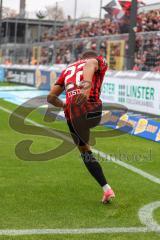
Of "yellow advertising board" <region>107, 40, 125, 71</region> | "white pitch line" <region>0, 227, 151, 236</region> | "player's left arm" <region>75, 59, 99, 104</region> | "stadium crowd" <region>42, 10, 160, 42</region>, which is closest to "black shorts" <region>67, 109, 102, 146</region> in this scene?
"player's left arm" <region>75, 59, 99, 104</region>

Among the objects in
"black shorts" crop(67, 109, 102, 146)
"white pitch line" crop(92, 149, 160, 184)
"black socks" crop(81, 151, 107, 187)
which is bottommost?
"white pitch line" crop(92, 149, 160, 184)

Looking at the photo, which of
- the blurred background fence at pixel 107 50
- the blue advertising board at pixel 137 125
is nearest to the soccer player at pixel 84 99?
the blue advertising board at pixel 137 125

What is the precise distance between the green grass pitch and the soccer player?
1.44 feet

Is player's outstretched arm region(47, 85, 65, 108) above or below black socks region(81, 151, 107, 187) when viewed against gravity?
above

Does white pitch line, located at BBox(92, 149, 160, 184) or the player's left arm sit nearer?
the player's left arm

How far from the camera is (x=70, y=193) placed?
7.28 m

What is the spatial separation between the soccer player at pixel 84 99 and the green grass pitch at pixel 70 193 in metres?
0.44

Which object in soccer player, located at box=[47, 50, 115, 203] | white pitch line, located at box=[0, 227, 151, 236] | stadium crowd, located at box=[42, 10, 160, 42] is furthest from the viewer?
stadium crowd, located at box=[42, 10, 160, 42]

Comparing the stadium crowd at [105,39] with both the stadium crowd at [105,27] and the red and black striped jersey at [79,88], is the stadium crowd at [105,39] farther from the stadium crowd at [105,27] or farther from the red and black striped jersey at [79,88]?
→ the red and black striped jersey at [79,88]

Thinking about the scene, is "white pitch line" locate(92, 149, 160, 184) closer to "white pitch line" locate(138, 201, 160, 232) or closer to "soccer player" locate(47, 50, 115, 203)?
"white pitch line" locate(138, 201, 160, 232)

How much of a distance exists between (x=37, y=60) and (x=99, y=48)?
34.2 feet

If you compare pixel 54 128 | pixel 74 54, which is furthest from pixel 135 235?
pixel 74 54

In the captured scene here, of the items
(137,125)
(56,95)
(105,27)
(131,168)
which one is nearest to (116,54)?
(105,27)

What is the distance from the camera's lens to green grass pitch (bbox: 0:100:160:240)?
19.2 ft
